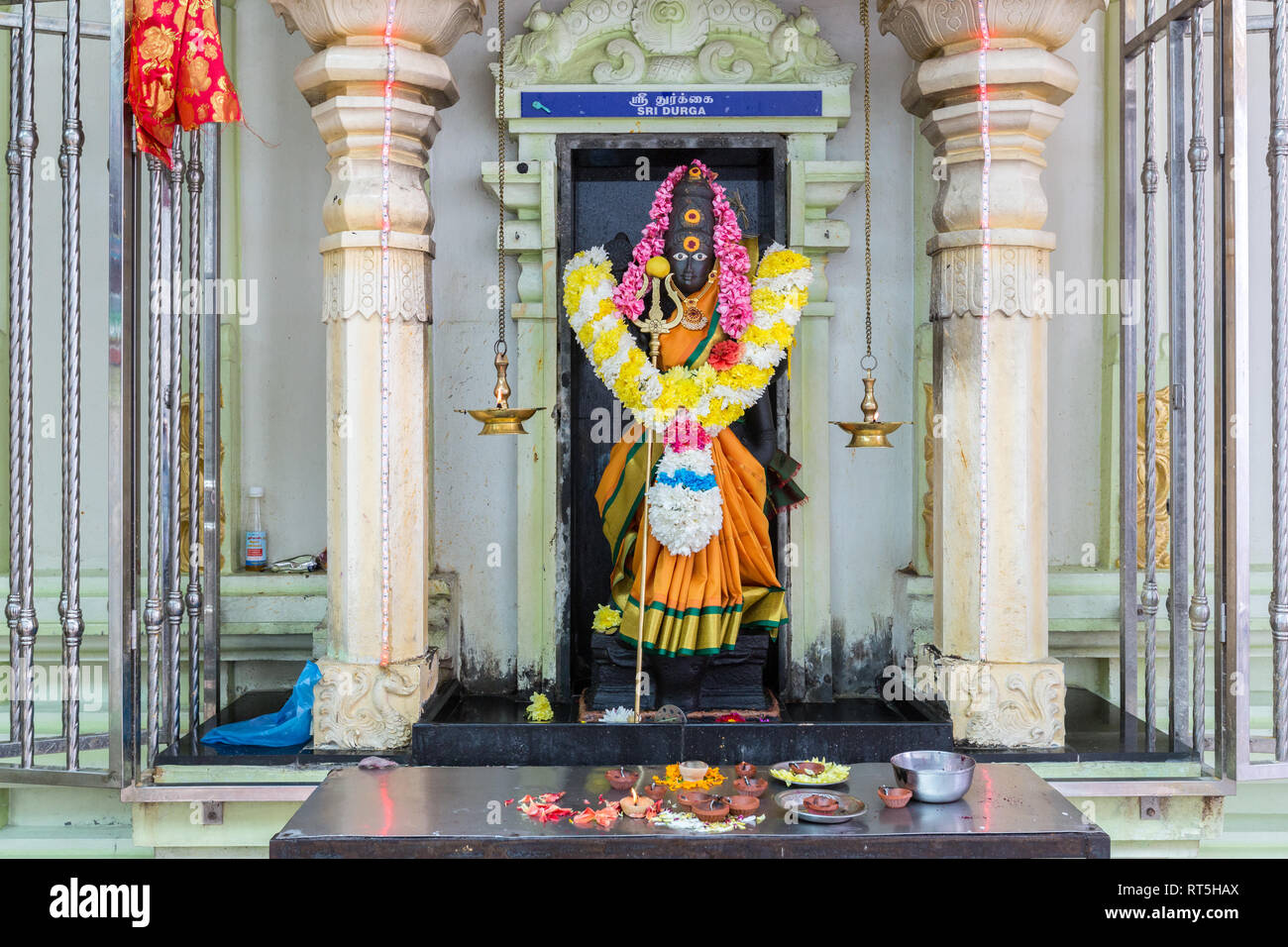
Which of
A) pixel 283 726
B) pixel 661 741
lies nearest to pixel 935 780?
pixel 661 741

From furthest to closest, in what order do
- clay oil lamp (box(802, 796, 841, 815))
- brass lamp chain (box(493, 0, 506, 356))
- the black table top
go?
brass lamp chain (box(493, 0, 506, 356)) → clay oil lamp (box(802, 796, 841, 815)) → the black table top

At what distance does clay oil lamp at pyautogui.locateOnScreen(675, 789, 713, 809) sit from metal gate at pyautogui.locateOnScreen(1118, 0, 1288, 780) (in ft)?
7.04

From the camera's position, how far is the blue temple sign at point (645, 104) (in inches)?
228

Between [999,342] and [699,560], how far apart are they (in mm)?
1483

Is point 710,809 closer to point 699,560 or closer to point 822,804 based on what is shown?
point 822,804

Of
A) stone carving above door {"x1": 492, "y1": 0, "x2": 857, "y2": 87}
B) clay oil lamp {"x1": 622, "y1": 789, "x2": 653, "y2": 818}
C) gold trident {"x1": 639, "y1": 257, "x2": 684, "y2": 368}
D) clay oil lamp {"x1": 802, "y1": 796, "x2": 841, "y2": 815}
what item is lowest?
clay oil lamp {"x1": 622, "y1": 789, "x2": 653, "y2": 818}

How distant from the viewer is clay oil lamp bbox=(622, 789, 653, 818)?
136 inches

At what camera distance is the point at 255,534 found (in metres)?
6.03

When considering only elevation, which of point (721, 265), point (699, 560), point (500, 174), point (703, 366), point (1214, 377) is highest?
point (500, 174)

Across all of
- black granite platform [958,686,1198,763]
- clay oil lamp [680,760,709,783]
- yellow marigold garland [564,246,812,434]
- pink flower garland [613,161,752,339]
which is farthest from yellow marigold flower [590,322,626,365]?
black granite platform [958,686,1198,763]

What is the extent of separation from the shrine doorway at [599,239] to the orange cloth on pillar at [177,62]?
174 cm

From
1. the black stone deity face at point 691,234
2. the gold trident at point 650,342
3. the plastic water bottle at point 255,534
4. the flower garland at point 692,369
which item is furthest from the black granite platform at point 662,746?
the black stone deity face at point 691,234

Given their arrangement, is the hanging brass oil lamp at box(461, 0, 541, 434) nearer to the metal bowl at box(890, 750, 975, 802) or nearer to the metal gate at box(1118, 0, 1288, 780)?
the metal bowl at box(890, 750, 975, 802)

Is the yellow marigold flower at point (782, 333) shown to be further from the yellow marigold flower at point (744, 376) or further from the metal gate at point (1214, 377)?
the metal gate at point (1214, 377)
